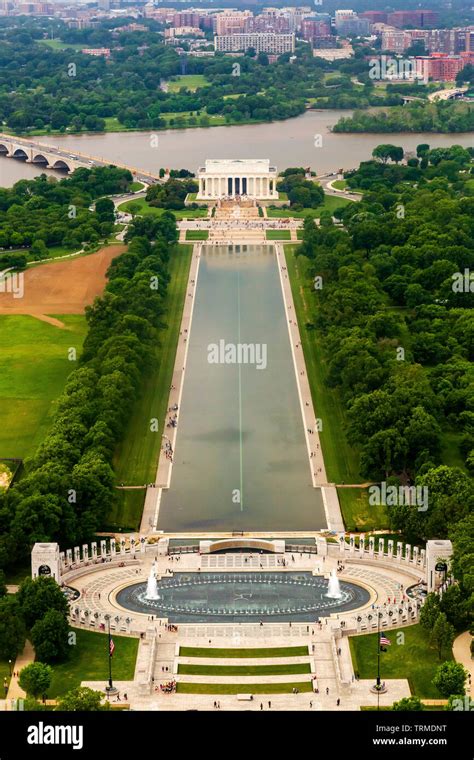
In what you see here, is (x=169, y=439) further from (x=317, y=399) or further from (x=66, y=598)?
(x=66, y=598)

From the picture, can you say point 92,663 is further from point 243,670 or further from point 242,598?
point 242,598

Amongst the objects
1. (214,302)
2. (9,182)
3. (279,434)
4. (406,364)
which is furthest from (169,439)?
(9,182)

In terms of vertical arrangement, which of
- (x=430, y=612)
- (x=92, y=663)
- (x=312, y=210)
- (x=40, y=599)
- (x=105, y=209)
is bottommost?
(x=92, y=663)

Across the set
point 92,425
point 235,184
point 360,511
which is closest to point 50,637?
point 360,511

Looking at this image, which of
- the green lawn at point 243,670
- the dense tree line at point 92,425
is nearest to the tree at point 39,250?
the dense tree line at point 92,425

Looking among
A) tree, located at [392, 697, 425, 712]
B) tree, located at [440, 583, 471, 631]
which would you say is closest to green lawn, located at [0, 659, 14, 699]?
tree, located at [392, 697, 425, 712]

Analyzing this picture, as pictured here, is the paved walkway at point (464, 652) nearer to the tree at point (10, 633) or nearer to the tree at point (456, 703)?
the tree at point (456, 703)
